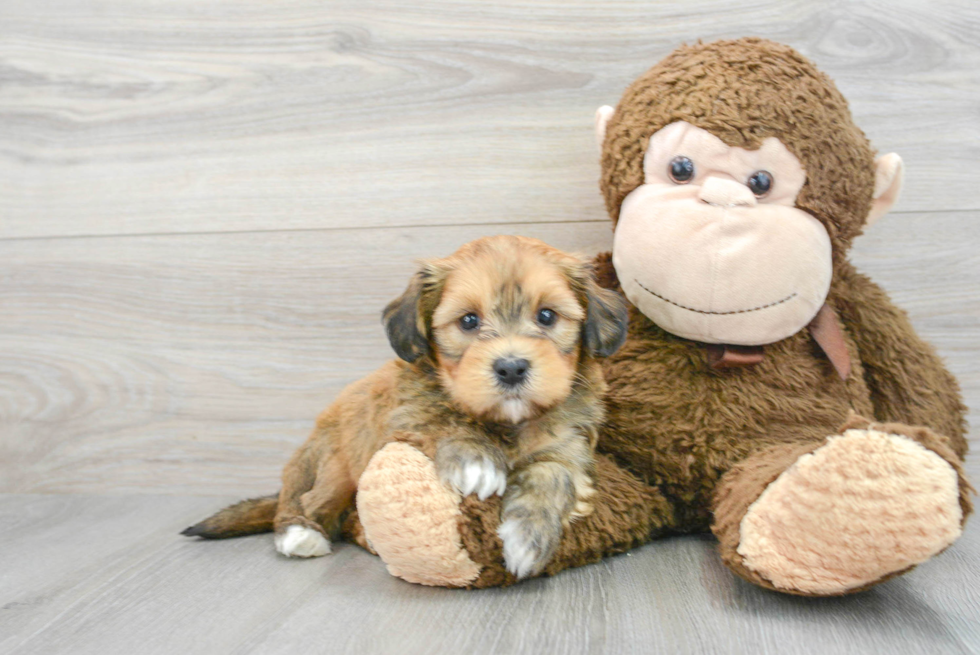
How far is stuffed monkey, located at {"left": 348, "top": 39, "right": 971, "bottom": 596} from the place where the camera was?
111cm

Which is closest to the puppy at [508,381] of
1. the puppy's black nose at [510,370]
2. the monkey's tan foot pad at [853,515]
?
the puppy's black nose at [510,370]

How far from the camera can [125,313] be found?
197cm

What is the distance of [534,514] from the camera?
1.18 meters

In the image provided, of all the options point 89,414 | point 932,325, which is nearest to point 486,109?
point 932,325

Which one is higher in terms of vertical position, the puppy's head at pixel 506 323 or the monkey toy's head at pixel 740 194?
the monkey toy's head at pixel 740 194

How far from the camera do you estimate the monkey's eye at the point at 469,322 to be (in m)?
1.26

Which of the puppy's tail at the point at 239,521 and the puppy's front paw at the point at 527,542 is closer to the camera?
the puppy's front paw at the point at 527,542

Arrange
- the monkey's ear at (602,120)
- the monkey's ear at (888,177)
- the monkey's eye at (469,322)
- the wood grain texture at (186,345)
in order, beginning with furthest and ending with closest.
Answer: the wood grain texture at (186,345), the monkey's ear at (602,120), the monkey's ear at (888,177), the monkey's eye at (469,322)

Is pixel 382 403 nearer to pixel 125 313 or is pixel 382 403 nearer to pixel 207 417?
pixel 207 417

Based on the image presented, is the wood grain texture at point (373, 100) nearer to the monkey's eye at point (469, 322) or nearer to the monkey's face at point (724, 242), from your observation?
the monkey's face at point (724, 242)

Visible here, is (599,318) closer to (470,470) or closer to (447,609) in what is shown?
(470,470)

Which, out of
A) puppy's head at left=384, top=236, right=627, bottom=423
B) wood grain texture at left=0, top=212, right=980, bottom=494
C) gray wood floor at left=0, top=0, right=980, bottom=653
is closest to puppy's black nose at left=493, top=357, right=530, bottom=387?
puppy's head at left=384, top=236, right=627, bottom=423

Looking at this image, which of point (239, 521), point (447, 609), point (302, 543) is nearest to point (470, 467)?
point (447, 609)

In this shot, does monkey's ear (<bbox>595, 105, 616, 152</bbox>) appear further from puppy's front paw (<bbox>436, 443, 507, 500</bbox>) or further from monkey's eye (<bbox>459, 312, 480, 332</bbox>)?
puppy's front paw (<bbox>436, 443, 507, 500</bbox>)
